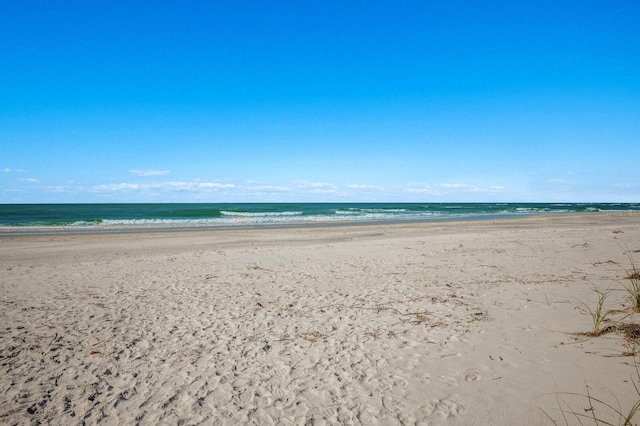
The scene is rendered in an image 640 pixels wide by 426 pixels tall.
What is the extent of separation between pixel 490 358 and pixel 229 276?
24.1 feet

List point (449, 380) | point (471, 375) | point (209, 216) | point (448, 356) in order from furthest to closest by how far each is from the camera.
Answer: point (209, 216)
point (448, 356)
point (471, 375)
point (449, 380)

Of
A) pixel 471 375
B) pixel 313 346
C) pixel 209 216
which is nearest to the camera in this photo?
A: pixel 471 375

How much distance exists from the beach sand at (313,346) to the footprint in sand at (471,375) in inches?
0.8

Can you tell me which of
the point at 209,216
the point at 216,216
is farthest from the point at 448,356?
the point at 209,216

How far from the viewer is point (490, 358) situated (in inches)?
181

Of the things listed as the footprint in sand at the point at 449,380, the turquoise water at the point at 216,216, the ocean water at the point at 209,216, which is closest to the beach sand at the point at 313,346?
the footprint in sand at the point at 449,380

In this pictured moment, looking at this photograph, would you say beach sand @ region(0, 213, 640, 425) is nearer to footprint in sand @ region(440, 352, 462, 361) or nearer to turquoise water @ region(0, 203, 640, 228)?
footprint in sand @ region(440, 352, 462, 361)

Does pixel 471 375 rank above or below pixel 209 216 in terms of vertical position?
below

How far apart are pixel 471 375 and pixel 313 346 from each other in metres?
2.20

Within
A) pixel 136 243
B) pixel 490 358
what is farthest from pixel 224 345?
pixel 136 243

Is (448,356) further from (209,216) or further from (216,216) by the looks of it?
(209,216)

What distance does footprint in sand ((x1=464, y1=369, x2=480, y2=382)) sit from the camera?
413 centimetres

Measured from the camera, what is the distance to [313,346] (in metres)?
5.17

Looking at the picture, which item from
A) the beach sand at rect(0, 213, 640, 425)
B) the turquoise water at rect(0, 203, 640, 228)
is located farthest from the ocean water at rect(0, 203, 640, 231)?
the beach sand at rect(0, 213, 640, 425)
